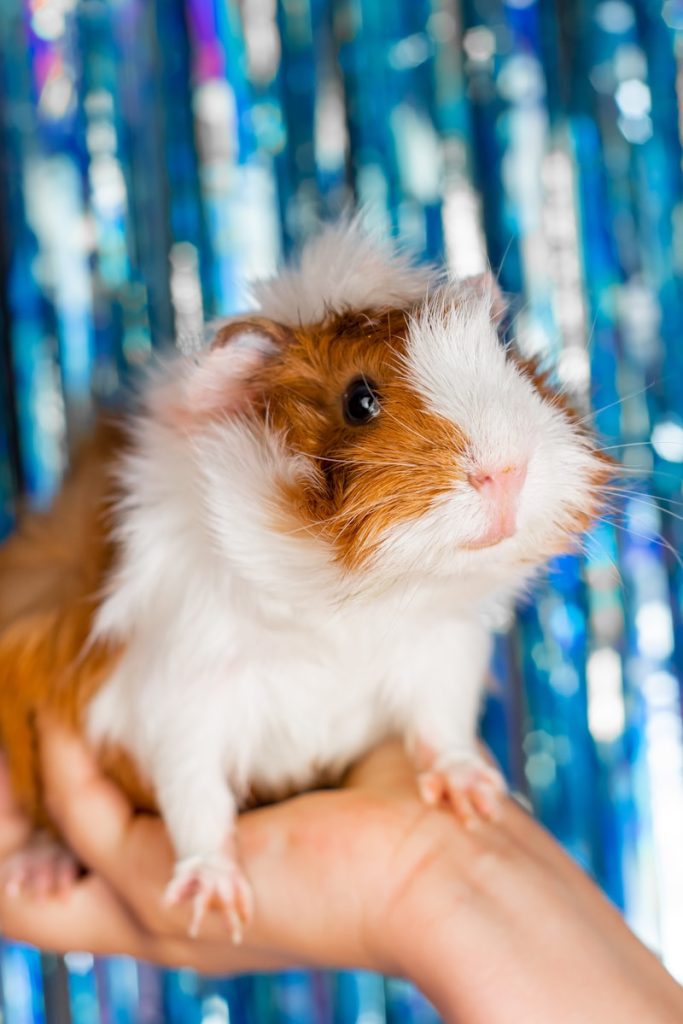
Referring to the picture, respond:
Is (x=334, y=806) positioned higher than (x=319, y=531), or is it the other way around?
(x=319, y=531)

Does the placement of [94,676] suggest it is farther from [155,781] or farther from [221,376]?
[221,376]

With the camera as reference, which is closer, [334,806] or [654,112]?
[334,806]

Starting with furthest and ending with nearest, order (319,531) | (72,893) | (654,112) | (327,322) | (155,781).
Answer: (654,112), (72,893), (155,781), (327,322), (319,531)

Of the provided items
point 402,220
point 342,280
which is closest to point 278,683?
point 342,280

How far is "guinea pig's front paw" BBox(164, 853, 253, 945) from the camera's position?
92 cm

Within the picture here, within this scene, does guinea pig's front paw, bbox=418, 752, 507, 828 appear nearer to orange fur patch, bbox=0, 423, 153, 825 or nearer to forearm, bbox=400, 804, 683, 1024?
forearm, bbox=400, 804, 683, 1024

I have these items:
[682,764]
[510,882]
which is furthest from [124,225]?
[682,764]

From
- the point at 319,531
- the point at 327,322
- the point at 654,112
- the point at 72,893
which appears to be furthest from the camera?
the point at 654,112

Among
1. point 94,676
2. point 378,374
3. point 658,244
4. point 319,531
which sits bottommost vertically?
point 94,676

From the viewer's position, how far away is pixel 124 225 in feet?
5.12

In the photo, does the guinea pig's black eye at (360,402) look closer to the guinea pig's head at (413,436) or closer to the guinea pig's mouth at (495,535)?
the guinea pig's head at (413,436)

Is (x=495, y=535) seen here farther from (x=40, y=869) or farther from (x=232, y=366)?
(x=40, y=869)

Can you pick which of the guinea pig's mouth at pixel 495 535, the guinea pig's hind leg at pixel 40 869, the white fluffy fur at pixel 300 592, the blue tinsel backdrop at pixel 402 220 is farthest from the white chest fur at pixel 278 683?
the blue tinsel backdrop at pixel 402 220

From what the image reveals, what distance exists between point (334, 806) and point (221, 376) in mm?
458
